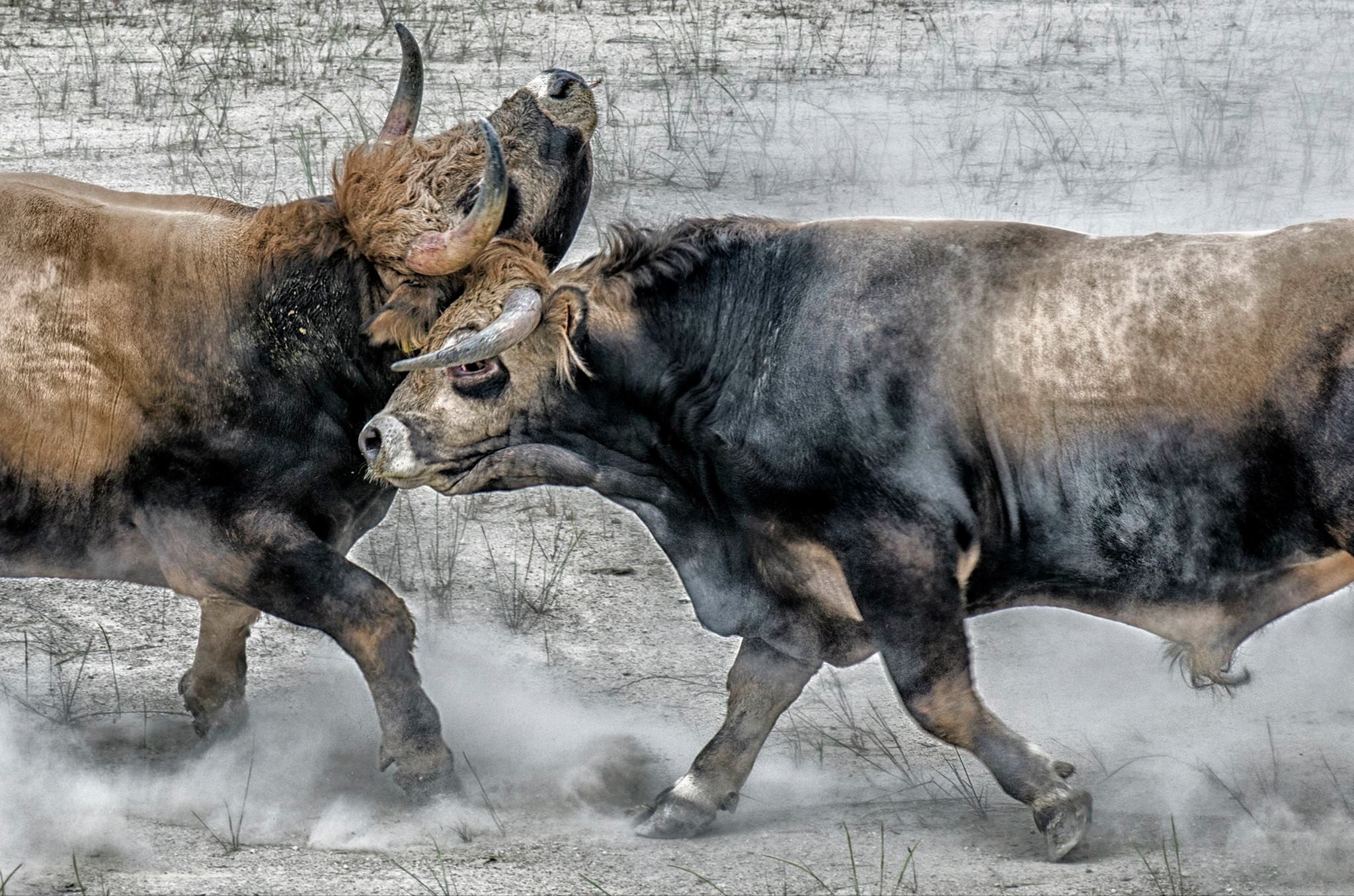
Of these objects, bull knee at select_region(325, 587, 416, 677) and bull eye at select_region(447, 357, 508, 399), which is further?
bull knee at select_region(325, 587, 416, 677)

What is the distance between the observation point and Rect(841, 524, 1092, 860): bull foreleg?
4.23m

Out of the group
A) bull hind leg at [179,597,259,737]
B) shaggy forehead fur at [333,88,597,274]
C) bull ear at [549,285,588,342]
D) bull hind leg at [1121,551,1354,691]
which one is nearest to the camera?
bull hind leg at [1121,551,1354,691]

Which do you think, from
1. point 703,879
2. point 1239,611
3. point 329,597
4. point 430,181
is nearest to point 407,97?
point 430,181

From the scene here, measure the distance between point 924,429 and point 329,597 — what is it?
5.34 feet

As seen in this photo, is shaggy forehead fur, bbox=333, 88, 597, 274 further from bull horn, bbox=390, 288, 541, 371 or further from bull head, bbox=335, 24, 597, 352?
bull horn, bbox=390, 288, 541, 371

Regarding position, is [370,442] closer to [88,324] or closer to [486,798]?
[88,324]

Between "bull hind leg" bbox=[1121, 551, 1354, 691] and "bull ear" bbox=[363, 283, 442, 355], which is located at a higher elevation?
"bull ear" bbox=[363, 283, 442, 355]

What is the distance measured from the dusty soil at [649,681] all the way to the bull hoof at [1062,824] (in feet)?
0.18

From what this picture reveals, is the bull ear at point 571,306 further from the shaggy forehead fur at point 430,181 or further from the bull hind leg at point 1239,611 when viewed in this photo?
the bull hind leg at point 1239,611

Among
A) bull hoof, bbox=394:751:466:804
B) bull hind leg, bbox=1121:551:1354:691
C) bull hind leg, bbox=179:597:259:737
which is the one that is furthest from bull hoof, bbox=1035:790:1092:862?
bull hind leg, bbox=179:597:259:737

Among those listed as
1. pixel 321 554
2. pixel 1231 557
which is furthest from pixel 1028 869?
pixel 321 554

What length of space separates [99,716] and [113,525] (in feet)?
2.80

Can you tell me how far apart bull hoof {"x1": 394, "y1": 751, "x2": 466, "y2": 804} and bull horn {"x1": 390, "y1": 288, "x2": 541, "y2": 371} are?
1.09m

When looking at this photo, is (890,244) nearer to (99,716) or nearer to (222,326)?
(222,326)
